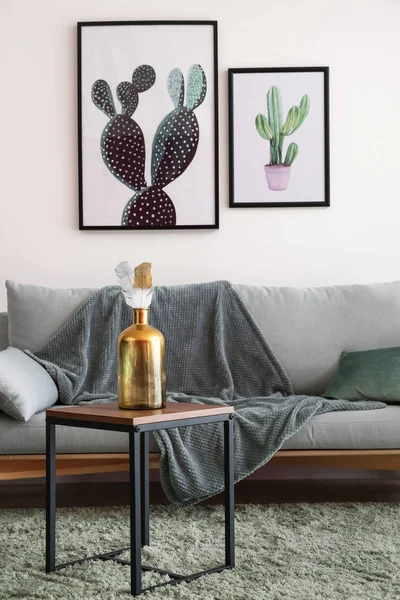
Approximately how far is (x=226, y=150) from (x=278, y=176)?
0.92 ft

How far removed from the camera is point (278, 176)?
12.0 ft

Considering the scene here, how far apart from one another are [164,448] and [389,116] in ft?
6.64

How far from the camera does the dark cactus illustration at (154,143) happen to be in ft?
12.0

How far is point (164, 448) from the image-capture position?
263 cm

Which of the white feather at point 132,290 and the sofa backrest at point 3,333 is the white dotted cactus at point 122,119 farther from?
the white feather at point 132,290

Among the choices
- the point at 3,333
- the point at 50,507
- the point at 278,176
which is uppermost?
the point at 278,176

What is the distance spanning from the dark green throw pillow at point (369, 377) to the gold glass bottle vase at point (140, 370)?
3.66 ft

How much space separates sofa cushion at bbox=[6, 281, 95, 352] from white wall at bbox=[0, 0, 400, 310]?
1.24 feet

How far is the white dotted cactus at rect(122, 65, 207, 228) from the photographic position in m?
3.65

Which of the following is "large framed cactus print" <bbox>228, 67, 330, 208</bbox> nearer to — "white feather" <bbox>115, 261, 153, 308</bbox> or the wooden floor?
the wooden floor

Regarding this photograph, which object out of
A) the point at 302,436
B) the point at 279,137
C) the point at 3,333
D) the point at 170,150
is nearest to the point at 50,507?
the point at 302,436

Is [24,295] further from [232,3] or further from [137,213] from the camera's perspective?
[232,3]

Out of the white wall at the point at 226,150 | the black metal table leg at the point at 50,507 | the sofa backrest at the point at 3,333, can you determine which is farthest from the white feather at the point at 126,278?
the white wall at the point at 226,150

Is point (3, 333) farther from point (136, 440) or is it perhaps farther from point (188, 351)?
point (136, 440)
